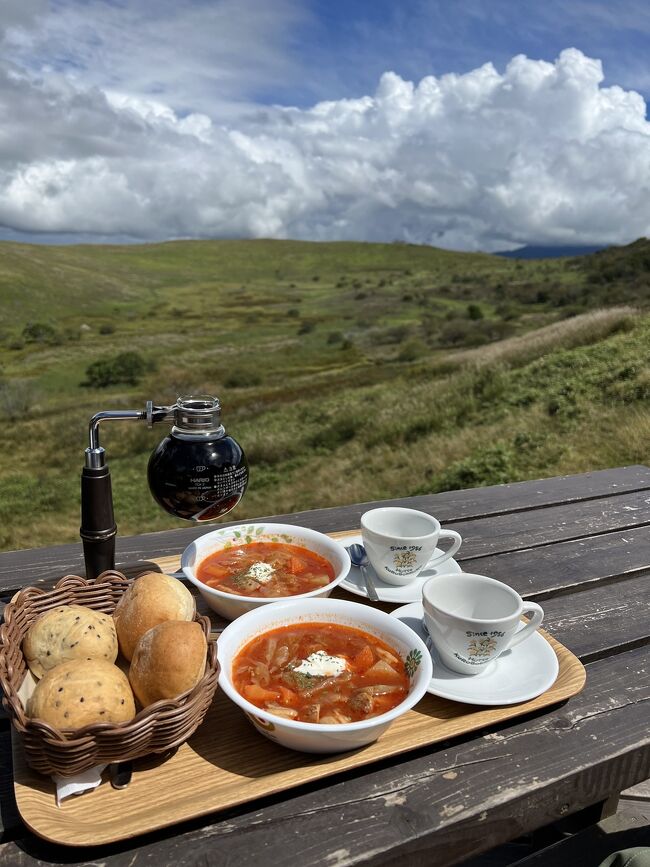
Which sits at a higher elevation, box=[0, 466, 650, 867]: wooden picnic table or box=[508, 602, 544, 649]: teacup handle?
box=[508, 602, 544, 649]: teacup handle

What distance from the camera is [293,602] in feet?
6.66

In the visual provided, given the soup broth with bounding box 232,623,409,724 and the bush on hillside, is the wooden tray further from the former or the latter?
the bush on hillside

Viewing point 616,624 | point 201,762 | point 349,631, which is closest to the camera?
point 201,762

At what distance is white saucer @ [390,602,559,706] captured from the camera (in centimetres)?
188

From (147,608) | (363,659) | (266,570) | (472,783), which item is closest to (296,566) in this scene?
(266,570)

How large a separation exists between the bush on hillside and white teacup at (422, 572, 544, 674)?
37564 millimetres

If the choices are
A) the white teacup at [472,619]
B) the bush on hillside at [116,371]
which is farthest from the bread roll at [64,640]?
the bush on hillside at [116,371]

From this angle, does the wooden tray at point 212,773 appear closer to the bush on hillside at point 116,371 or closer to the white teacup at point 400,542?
the white teacup at point 400,542

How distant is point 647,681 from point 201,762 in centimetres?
141

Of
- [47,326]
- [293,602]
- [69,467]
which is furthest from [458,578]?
[47,326]

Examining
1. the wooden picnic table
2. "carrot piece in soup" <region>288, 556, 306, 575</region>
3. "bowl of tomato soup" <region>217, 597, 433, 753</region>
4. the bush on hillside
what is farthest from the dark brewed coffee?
the bush on hillside

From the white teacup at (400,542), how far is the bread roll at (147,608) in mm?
770

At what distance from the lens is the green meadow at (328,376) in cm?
1079

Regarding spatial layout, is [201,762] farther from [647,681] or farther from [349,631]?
[647,681]
